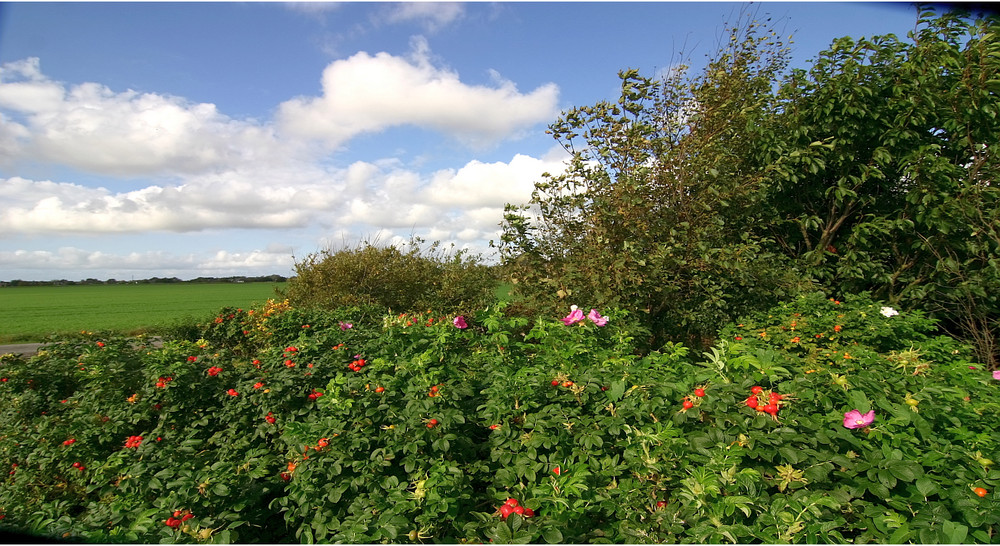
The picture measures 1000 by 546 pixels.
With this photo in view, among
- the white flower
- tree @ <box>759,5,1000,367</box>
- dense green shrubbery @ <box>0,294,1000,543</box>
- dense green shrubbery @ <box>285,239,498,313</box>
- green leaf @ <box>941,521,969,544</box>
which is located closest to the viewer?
green leaf @ <box>941,521,969,544</box>

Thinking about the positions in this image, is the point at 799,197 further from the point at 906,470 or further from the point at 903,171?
the point at 906,470

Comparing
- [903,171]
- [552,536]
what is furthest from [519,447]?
[903,171]

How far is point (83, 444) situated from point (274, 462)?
1.54 m

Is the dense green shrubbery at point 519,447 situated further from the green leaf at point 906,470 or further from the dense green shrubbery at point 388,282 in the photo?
the dense green shrubbery at point 388,282

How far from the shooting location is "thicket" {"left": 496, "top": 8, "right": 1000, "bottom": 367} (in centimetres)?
454

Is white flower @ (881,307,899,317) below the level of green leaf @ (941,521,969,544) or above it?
above

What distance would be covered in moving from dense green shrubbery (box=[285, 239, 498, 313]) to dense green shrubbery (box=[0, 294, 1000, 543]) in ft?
16.4

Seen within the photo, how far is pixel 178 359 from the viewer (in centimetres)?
355

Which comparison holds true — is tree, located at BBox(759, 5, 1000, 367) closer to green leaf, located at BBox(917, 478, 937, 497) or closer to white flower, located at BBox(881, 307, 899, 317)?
white flower, located at BBox(881, 307, 899, 317)

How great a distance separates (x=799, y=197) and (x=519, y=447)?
5.37 metres

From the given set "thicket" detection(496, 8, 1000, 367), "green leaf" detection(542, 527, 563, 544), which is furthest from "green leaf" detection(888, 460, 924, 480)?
"thicket" detection(496, 8, 1000, 367)

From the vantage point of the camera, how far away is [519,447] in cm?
219

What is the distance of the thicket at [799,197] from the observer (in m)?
4.54

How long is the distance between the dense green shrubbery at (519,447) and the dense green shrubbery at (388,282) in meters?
5.01
